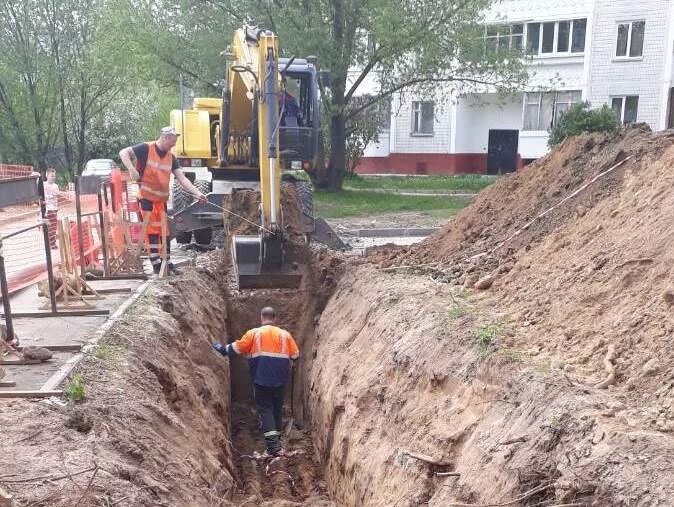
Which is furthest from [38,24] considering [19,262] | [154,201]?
[154,201]

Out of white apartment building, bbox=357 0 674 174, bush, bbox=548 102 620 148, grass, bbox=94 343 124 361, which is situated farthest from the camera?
white apartment building, bbox=357 0 674 174

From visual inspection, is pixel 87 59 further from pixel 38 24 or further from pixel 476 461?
pixel 476 461

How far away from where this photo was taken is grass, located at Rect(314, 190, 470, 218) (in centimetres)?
2011

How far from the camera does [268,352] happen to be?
8516 millimetres

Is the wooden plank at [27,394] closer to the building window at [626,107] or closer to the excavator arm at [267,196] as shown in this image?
the excavator arm at [267,196]

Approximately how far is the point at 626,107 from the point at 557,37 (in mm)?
4381

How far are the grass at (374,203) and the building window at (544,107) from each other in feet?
34.4

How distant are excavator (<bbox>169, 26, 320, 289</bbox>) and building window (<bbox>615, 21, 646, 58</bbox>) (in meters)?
19.4

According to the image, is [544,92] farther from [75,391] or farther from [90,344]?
[75,391]

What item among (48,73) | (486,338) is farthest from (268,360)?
(48,73)

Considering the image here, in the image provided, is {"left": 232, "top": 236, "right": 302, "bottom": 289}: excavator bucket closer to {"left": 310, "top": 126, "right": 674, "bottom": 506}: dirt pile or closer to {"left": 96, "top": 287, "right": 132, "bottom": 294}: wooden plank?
{"left": 310, "top": 126, "right": 674, "bottom": 506}: dirt pile

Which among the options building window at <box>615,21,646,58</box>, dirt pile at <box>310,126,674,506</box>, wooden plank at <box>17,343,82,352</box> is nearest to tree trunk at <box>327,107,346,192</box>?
building window at <box>615,21,646,58</box>

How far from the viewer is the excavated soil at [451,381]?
4.04 metres

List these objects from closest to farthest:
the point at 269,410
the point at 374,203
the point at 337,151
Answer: the point at 269,410 < the point at 374,203 < the point at 337,151
